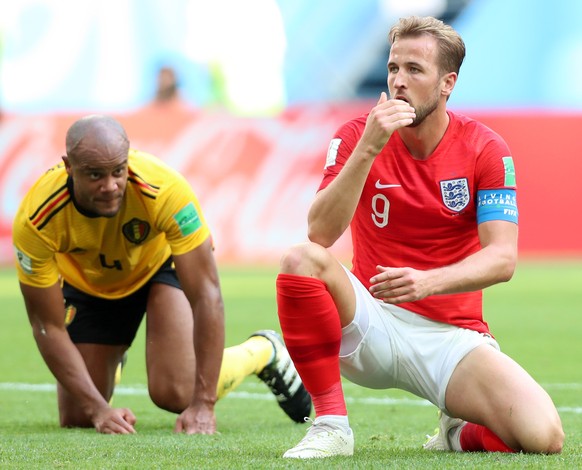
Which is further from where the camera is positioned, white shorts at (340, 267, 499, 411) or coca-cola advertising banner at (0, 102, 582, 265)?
coca-cola advertising banner at (0, 102, 582, 265)

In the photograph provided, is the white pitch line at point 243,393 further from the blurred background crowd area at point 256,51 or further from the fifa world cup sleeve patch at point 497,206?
the blurred background crowd area at point 256,51

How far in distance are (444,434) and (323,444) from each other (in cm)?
61

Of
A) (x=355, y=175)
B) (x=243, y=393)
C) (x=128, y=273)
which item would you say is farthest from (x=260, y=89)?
(x=355, y=175)

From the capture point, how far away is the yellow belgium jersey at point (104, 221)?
18.6ft

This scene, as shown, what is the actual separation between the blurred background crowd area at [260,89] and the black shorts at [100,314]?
9262mm

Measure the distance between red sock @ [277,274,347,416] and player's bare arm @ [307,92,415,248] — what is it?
0.24 metres

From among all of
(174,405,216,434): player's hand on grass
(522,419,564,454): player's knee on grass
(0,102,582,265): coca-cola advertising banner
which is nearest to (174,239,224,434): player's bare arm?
(174,405,216,434): player's hand on grass

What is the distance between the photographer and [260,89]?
2186 cm

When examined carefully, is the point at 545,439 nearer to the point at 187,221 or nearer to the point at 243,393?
the point at 187,221

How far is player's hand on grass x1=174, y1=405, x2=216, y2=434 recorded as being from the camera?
18.4 ft

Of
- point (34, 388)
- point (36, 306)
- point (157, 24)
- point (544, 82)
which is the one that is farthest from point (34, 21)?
point (36, 306)

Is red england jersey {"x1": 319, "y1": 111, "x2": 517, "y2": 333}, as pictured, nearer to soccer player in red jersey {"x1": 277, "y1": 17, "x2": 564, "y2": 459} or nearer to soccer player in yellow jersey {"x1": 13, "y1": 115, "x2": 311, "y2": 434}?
soccer player in red jersey {"x1": 277, "y1": 17, "x2": 564, "y2": 459}

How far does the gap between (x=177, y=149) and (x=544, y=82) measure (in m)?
11.2

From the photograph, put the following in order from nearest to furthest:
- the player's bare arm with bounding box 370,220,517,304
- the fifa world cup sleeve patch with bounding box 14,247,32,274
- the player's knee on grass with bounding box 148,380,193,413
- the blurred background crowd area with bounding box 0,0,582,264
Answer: the player's bare arm with bounding box 370,220,517,304 → the fifa world cup sleeve patch with bounding box 14,247,32,274 → the player's knee on grass with bounding box 148,380,193,413 → the blurred background crowd area with bounding box 0,0,582,264
